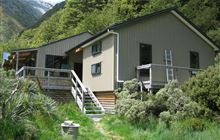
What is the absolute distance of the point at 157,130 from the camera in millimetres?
12531

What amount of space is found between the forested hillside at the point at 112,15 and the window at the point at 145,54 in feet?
39.5

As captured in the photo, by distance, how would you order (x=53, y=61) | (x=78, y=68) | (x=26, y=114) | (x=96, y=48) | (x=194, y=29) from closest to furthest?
1. (x=26, y=114)
2. (x=96, y=48)
3. (x=194, y=29)
4. (x=53, y=61)
5. (x=78, y=68)

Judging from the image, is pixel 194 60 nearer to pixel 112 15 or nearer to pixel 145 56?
pixel 145 56

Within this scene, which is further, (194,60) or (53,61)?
(53,61)

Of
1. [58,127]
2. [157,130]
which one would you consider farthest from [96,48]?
[58,127]

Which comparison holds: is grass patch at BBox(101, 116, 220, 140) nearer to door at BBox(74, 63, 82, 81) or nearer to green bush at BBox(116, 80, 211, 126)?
green bush at BBox(116, 80, 211, 126)

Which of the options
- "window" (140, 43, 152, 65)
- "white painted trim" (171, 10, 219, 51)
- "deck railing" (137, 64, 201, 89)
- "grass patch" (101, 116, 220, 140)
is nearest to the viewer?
"grass patch" (101, 116, 220, 140)

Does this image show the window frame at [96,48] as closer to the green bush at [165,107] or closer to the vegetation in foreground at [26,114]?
the green bush at [165,107]

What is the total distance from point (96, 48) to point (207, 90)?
1103 centimetres

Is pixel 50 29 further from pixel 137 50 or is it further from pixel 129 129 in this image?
pixel 129 129

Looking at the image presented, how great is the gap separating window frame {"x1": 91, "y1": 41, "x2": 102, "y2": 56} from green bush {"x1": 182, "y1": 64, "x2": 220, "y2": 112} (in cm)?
939

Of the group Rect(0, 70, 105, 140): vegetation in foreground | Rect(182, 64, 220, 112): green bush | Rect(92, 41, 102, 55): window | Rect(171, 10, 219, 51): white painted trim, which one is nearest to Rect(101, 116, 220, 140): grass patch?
Rect(0, 70, 105, 140): vegetation in foreground

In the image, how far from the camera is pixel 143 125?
546 inches

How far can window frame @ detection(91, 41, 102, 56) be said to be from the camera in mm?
22734
